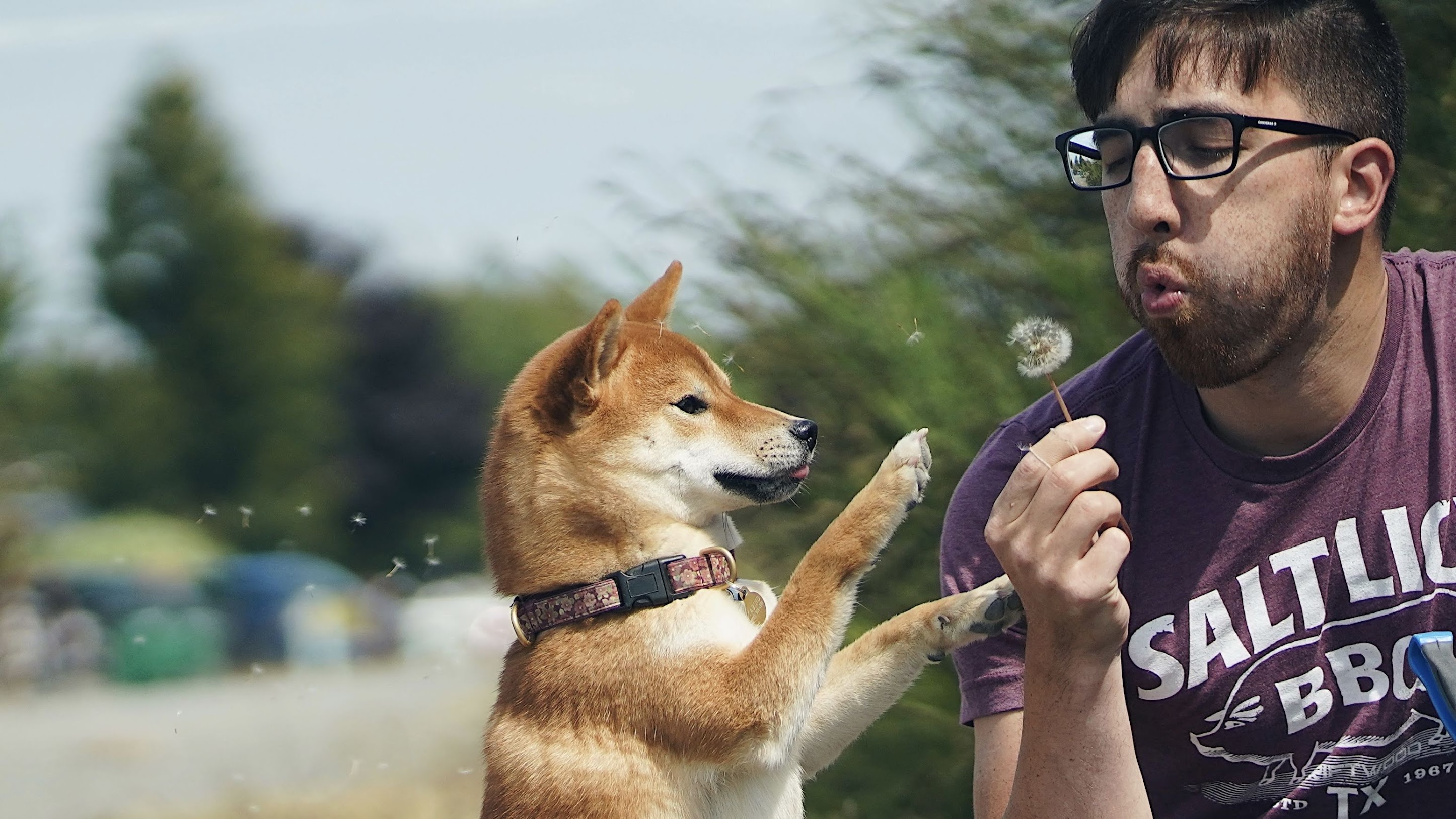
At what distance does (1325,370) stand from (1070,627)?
1.82 feet

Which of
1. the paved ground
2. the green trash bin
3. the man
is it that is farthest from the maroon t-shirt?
the green trash bin

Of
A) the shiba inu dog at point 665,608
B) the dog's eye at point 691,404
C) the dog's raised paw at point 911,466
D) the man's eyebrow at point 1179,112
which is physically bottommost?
the shiba inu dog at point 665,608

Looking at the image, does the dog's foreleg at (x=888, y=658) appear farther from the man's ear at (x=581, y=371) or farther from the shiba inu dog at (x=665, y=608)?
the man's ear at (x=581, y=371)

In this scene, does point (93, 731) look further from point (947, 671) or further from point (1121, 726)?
point (1121, 726)

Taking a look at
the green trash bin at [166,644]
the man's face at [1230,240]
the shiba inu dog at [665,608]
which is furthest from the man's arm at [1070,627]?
the green trash bin at [166,644]

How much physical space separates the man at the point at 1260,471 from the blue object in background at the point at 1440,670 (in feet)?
0.37

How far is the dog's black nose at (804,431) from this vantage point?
2.86 m

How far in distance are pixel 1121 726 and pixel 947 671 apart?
2.43m

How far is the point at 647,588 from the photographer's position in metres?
2.60

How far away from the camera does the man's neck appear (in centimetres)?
208

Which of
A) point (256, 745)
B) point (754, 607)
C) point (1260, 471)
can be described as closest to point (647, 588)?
point (754, 607)

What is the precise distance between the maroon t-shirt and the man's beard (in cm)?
17

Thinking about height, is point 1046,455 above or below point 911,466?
above

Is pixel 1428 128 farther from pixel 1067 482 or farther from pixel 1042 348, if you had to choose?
pixel 1067 482
